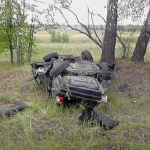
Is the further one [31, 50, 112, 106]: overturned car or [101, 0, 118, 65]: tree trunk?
[101, 0, 118, 65]: tree trunk

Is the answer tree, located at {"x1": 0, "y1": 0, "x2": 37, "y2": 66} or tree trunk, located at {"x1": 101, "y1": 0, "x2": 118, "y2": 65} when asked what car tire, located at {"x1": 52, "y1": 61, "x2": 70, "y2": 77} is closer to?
tree trunk, located at {"x1": 101, "y1": 0, "x2": 118, "y2": 65}

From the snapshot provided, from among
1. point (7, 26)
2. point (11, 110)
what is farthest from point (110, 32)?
point (7, 26)

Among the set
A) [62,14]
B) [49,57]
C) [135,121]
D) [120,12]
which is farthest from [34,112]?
[62,14]

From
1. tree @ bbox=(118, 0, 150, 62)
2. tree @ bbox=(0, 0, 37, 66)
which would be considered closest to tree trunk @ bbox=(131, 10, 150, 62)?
tree @ bbox=(118, 0, 150, 62)

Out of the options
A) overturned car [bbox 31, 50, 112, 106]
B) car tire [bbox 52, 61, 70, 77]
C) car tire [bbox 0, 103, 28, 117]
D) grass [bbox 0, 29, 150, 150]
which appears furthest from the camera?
car tire [bbox 52, 61, 70, 77]

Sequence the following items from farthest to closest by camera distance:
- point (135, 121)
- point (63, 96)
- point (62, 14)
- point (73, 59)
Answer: point (62, 14), point (73, 59), point (63, 96), point (135, 121)

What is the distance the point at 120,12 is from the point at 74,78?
14.9 ft

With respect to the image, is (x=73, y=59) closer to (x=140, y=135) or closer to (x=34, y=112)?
(x=34, y=112)

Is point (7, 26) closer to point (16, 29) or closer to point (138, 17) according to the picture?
point (16, 29)

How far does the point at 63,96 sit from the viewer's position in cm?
597

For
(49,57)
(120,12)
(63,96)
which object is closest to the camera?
(63,96)

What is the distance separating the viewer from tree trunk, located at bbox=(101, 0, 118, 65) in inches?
354

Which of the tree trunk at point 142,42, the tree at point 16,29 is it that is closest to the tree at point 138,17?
the tree trunk at point 142,42

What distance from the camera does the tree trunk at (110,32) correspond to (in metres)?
9.00
